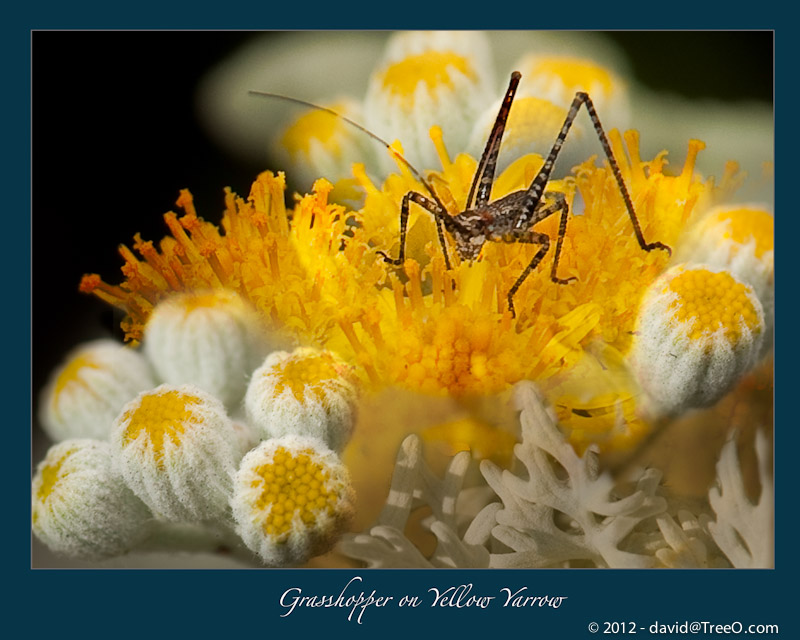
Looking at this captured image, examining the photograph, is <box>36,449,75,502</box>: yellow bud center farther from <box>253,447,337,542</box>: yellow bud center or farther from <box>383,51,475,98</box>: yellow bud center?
<box>383,51,475,98</box>: yellow bud center

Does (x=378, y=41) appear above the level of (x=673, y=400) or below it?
above

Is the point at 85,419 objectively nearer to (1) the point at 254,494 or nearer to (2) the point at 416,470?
(1) the point at 254,494

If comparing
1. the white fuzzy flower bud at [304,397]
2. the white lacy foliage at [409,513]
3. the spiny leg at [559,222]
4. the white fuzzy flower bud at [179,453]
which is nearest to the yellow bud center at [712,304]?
the spiny leg at [559,222]

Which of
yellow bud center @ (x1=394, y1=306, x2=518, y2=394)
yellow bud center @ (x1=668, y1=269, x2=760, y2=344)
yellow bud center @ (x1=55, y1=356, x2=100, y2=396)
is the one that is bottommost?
yellow bud center @ (x1=55, y1=356, x2=100, y2=396)

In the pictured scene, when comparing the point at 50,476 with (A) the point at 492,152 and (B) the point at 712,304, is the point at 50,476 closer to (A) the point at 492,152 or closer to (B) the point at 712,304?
(A) the point at 492,152

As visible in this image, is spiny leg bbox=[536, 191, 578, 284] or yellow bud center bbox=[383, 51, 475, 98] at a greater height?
yellow bud center bbox=[383, 51, 475, 98]

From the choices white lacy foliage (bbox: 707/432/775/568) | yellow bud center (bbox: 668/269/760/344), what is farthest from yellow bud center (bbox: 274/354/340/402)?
white lacy foliage (bbox: 707/432/775/568)

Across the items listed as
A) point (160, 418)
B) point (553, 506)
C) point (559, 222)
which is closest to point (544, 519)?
point (553, 506)
